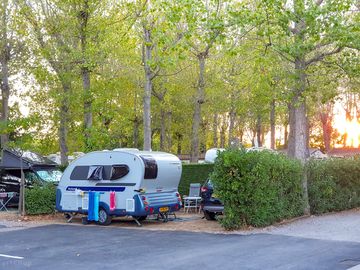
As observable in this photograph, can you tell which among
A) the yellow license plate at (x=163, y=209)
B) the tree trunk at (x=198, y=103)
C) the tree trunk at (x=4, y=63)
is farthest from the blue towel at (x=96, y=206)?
the tree trunk at (x=198, y=103)

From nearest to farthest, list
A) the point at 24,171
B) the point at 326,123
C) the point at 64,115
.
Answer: the point at 24,171 < the point at 64,115 < the point at 326,123

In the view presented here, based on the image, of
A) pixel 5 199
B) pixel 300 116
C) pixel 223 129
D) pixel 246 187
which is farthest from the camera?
pixel 223 129

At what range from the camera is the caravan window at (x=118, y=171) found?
1493cm

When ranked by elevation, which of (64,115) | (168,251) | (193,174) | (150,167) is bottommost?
(168,251)

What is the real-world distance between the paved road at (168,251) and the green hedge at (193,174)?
6.50 meters

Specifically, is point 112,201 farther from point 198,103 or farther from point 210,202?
point 198,103

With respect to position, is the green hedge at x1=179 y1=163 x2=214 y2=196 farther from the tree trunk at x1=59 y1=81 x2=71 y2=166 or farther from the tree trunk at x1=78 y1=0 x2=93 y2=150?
the tree trunk at x1=59 y1=81 x2=71 y2=166

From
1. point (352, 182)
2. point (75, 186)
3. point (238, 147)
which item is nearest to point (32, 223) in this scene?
point (75, 186)

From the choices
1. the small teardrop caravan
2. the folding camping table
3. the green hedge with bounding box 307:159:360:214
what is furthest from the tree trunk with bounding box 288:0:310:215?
the folding camping table

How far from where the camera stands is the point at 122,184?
584 inches

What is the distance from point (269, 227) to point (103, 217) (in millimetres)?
4995

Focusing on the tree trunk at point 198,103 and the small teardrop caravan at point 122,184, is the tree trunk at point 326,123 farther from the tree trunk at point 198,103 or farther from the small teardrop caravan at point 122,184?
the small teardrop caravan at point 122,184

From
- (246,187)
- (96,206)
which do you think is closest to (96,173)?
(96,206)

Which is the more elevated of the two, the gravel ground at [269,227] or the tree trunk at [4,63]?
the tree trunk at [4,63]
